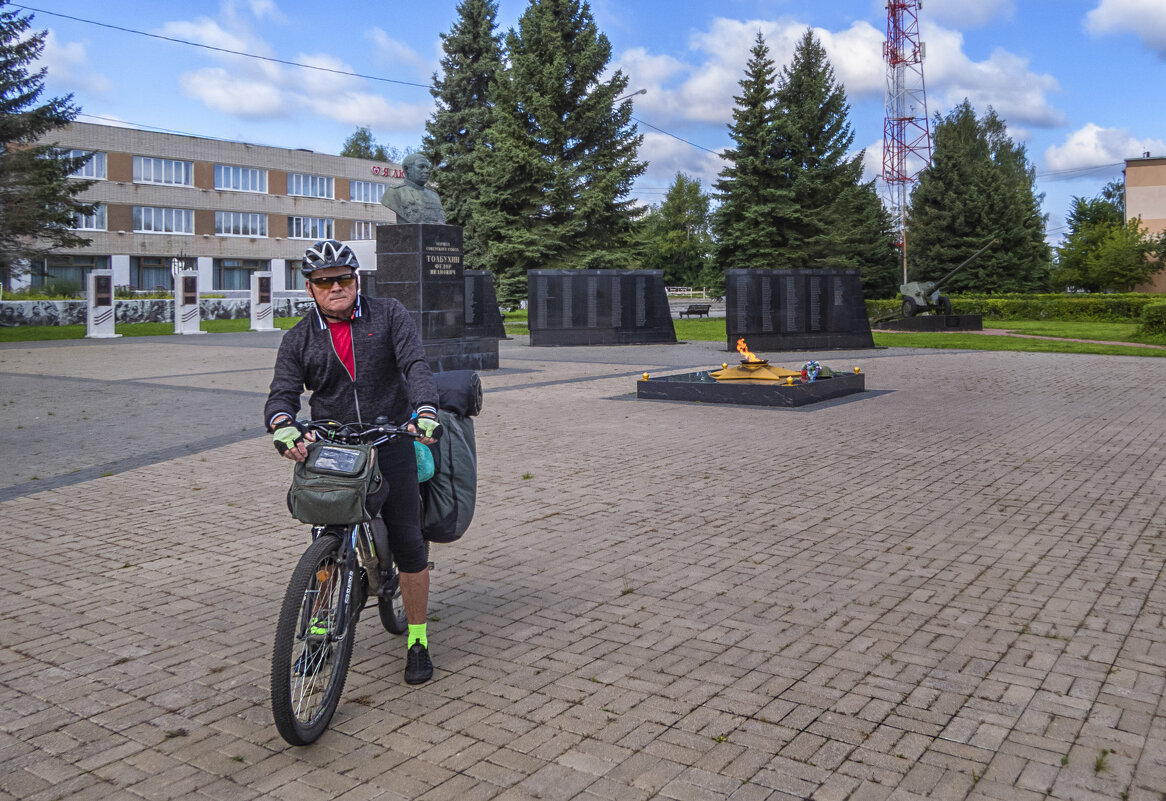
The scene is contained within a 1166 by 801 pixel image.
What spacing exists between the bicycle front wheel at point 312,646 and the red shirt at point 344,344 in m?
0.64

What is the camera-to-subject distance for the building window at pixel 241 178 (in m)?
67.9

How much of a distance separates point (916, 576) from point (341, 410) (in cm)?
343

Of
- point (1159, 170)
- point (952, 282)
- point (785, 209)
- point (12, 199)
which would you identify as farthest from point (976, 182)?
point (12, 199)

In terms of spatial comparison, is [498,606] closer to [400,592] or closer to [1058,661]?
[400,592]

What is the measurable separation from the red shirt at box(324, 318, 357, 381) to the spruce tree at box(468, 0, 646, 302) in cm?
3550

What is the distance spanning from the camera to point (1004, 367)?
20.5 m

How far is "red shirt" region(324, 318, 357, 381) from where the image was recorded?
154 inches

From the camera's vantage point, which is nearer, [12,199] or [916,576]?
[916,576]

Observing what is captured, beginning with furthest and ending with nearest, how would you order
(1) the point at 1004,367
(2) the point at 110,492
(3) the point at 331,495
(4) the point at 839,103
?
(4) the point at 839,103 < (1) the point at 1004,367 < (2) the point at 110,492 < (3) the point at 331,495

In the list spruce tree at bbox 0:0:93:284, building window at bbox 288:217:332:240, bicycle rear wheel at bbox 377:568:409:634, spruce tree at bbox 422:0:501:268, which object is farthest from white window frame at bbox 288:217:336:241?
bicycle rear wheel at bbox 377:568:409:634

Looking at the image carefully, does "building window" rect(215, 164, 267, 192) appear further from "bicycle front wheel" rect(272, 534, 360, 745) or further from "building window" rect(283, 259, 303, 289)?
"bicycle front wheel" rect(272, 534, 360, 745)

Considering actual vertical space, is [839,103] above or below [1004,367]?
above

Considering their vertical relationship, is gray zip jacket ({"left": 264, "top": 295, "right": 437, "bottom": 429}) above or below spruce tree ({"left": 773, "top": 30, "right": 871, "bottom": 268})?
below

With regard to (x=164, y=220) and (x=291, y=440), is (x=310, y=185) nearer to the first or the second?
(x=164, y=220)
